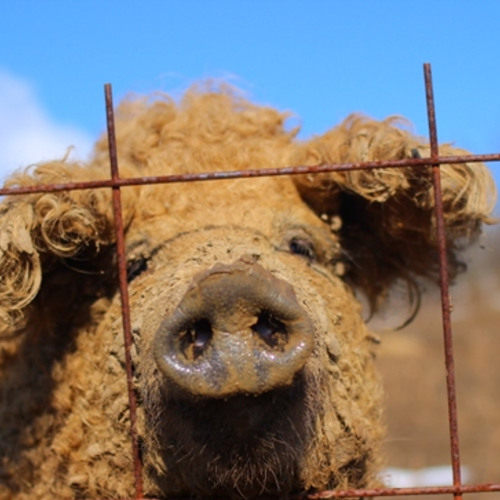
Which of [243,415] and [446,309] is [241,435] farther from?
[446,309]

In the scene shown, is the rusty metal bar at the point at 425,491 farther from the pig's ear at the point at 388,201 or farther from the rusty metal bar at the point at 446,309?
the pig's ear at the point at 388,201

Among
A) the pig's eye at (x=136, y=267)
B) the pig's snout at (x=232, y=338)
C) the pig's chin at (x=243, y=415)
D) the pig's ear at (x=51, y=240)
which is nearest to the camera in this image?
the pig's snout at (x=232, y=338)

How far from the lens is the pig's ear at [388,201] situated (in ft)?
12.6

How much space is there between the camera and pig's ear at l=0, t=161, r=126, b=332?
345 centimetres

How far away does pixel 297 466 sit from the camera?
10.1ft

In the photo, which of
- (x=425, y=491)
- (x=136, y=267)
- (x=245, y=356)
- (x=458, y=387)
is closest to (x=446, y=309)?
(x=425, y=491)

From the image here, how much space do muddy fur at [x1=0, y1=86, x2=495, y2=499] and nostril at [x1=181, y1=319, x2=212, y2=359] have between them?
0.13 metres


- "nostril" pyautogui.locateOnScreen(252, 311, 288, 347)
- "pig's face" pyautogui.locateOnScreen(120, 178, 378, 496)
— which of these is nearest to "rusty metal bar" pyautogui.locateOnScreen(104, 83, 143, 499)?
"pig's face" pyautogui.locateOnScreen(120, 178, 378, 496)

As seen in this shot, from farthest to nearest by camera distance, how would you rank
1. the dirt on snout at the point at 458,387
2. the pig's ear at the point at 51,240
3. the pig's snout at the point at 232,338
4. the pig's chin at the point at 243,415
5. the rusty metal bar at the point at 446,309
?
the dirt on snout at the point at 458,387 → the pig's ear at the point at 51,240 → the rusty metal bar at the point at 446,309 → the pig's chin at the point at 243,415 → the pig's snout at the point at 232,338

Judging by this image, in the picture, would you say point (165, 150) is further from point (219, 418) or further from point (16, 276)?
point (219, 418)

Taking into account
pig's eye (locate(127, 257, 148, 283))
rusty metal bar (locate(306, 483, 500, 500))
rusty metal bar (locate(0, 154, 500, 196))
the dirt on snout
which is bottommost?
the dirt on snout

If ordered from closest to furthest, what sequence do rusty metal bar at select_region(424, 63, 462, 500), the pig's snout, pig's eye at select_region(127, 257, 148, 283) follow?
the pig's snout → rusty metal bar at select_region(424, 63, 462, 500) → pig's eye at select_region(127, 257, 148, 283)

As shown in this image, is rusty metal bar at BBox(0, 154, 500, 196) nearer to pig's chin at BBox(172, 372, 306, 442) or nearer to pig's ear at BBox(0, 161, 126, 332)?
pig's ear at BBox(0, 161, 126, 332)

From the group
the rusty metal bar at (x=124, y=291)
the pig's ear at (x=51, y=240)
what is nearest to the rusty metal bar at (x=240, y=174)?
the rusty metal bar at (x=124, y=291)
